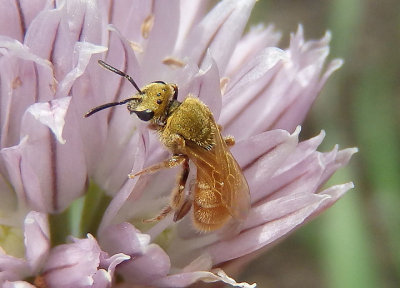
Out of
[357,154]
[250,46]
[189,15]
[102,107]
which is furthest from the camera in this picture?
[357,154]

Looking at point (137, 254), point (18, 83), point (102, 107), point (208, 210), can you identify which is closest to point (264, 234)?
point (208, 210)

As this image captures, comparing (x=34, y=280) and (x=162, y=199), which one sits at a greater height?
(x=162, y=199)

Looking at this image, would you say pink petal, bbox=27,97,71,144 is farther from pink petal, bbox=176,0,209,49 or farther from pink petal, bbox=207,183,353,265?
pink petal, bbox=176,0,209,49

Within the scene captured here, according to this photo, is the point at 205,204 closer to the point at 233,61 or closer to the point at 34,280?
the point at 34,280

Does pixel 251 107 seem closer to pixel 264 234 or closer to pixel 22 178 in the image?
pixel 264 234

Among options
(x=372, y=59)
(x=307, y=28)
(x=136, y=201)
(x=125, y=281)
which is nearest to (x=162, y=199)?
(x=136, y=201)

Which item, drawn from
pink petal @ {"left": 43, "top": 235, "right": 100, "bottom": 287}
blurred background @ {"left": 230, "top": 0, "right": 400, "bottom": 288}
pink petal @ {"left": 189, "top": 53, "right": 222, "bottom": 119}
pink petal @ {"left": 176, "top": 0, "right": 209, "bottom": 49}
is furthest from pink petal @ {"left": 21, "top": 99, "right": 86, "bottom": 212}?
blurred background @ {"left": 230, "top": 0, "right": 400, "bottom": 288}
